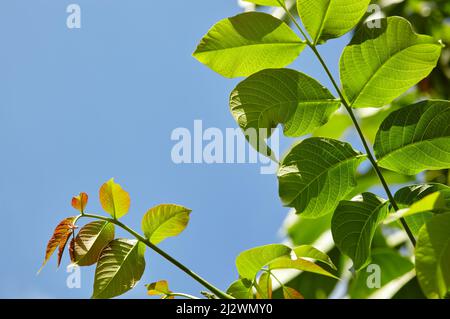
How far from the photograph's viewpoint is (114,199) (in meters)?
0.64

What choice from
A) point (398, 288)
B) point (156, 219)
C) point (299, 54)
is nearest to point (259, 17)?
point (299, 54)

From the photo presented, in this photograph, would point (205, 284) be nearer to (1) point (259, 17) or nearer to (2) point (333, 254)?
(1) point (259, 17)

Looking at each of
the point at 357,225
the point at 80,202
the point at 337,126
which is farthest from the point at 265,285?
the point at 337,126

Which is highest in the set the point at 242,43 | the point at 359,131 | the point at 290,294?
the point at 242,43

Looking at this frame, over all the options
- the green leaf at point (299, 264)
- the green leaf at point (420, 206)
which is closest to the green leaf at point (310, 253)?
the green leaf at point (299, 264)

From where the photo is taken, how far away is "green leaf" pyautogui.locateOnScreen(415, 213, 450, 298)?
392mm

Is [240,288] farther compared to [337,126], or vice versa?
[337,126]

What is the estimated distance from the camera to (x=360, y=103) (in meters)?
0.66

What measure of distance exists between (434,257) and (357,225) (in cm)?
20

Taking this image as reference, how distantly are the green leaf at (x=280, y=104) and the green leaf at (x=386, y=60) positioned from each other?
4cm

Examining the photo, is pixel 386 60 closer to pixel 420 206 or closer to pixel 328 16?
pixel 328 16

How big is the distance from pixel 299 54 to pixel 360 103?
99 mm
